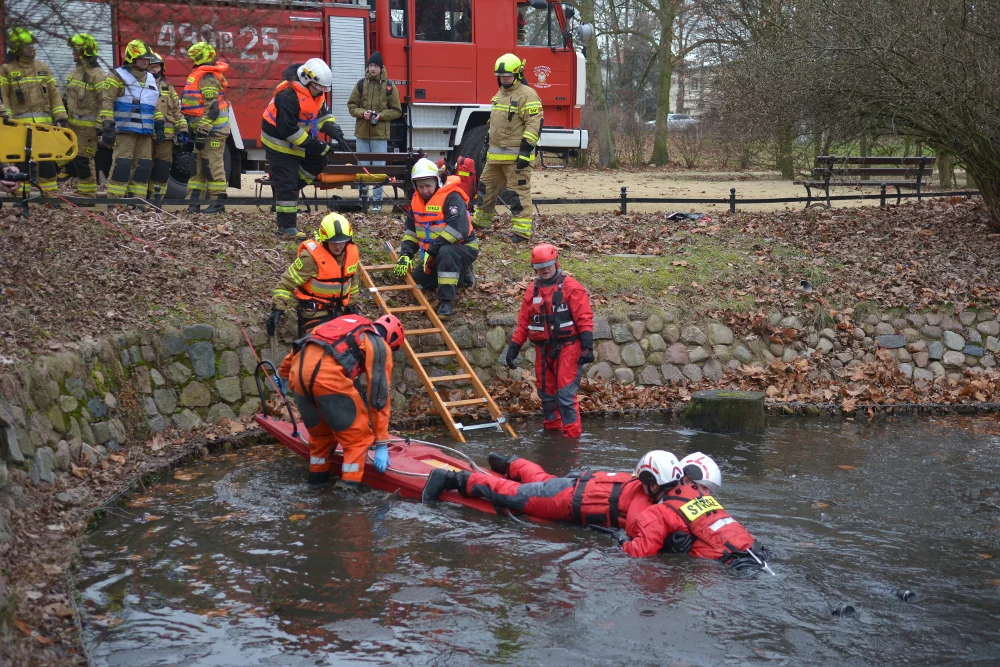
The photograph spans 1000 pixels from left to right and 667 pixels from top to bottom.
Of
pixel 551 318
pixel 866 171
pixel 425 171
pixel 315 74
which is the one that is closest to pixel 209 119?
pixel 315 74

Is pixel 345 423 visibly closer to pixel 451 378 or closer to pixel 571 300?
pixel 451 378

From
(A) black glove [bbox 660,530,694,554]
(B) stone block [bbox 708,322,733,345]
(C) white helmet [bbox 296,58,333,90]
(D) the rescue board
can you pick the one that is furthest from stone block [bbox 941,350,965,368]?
(C) white helmet [bbox 296,58,333,90]

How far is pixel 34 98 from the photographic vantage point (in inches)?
489

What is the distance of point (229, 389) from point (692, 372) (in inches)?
215

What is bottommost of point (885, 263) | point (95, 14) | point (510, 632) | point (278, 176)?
point (510, 632)

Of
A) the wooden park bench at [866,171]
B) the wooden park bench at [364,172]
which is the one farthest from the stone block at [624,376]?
the wooden park bench at [866,171]

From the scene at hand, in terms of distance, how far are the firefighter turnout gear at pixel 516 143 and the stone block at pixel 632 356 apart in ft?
7.52

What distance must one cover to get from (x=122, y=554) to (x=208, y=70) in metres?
8.12

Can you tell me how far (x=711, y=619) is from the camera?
20.4 feet

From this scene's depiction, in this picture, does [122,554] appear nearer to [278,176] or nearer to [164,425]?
[164,425]

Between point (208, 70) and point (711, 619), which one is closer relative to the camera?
point (711, 619)

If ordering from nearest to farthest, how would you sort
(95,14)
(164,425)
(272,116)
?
(95,14)
(164,425)
(272,116)

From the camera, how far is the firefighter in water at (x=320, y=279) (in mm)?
9656

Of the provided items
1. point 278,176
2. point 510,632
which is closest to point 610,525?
point 510,632
